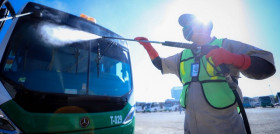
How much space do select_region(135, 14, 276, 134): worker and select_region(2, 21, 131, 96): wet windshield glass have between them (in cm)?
170

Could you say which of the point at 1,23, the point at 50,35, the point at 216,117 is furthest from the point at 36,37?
the point at 216,117

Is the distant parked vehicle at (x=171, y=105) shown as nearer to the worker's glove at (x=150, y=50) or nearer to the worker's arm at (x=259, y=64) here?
the worker's glove at (x=150, y=50)

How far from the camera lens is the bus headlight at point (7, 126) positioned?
1686 mm

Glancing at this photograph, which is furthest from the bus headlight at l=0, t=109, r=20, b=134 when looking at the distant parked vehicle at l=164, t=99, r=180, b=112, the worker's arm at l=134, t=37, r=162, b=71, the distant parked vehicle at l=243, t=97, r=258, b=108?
the distant parked vehicle at l=243, t=97, r=258, b=108

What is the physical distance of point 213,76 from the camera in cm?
148

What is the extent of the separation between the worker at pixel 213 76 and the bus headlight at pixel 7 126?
6.33 ft

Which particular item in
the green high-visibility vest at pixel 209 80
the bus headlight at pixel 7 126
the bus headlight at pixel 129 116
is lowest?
the bus headlight at pixel 129 116

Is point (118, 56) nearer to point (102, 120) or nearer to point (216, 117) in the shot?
point (102, 120)

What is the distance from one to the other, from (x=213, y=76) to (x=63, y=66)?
240cm

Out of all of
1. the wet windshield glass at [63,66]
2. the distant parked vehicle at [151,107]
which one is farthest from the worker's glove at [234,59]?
the distant parked vehicle at [151,107]

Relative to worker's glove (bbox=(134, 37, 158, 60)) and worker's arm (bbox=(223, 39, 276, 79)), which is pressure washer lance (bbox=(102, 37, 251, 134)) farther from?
worker's glove (bbox=(134, 37, 158, 60))

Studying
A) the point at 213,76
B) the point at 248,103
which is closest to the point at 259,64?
the point at 213,76

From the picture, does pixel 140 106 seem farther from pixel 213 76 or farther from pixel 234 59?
pixel 234 59

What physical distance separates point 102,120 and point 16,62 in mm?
1494
